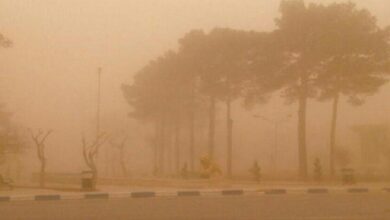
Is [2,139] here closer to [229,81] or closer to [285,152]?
[229,81]

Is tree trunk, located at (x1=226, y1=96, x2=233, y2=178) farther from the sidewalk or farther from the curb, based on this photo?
the curb

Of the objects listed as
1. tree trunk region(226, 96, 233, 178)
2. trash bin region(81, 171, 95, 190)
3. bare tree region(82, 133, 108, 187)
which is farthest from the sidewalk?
tree trunk region(226, 96, 233, 178)

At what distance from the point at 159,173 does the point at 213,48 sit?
11.5 m

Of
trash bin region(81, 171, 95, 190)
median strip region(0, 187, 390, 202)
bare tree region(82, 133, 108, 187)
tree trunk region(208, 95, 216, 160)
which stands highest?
tree trunk region(208, 95, 216, 160)

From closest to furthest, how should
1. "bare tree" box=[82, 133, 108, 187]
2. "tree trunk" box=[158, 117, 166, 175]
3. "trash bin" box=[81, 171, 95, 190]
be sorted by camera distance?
"trash bin" box=[81, 171, 95, 190] < "bare tree" box=[82, 133, 108, 187] < "tree trunk" box=[158, 117, 166, 175]

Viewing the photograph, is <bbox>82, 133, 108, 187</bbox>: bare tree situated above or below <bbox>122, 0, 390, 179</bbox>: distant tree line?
below

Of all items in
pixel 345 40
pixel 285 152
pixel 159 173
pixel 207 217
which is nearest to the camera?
pixel 207 217

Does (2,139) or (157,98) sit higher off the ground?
(157,98)

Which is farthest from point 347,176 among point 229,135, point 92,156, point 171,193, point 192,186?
point 92,156

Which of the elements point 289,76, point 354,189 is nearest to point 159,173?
point 289,76

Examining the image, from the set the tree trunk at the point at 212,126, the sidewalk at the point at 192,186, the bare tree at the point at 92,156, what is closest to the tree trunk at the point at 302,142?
the sidewalk at the point at 192,186

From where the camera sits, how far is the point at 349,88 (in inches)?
1318

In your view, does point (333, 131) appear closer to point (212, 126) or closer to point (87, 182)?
point (212, 126)

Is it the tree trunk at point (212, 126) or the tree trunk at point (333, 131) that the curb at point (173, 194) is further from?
the tree trunk at point (212, 126)
